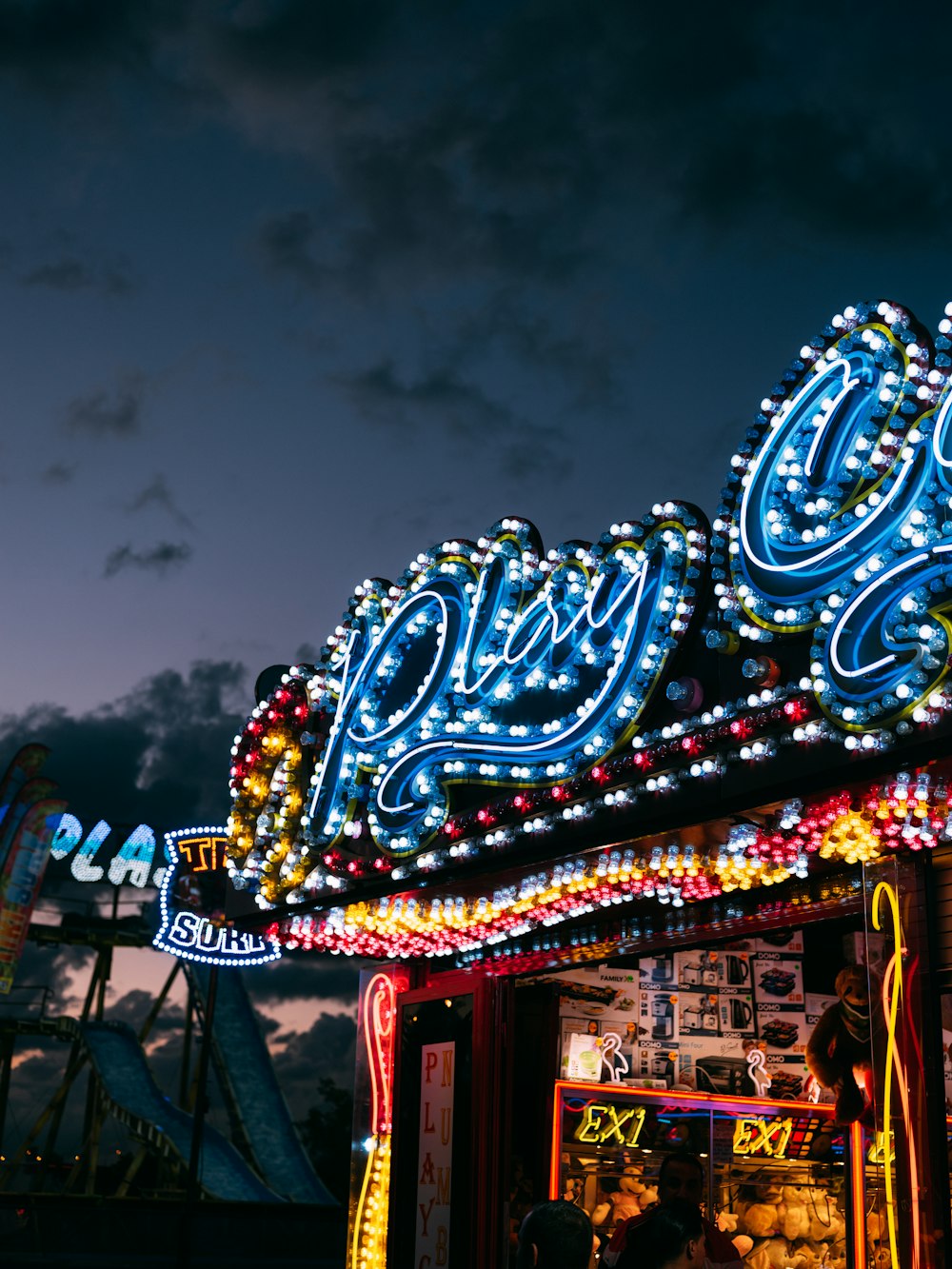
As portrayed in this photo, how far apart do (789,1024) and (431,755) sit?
441cm

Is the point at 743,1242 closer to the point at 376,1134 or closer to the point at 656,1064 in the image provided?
the point at 656,1064

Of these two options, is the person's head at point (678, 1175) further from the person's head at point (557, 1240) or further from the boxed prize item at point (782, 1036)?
the person's head at point (557, 1240)

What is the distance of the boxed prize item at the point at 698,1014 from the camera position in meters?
11.7

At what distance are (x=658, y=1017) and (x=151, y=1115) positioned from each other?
72.7 feet

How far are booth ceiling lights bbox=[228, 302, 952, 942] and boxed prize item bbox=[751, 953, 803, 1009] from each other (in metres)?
2.57

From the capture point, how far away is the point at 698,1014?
1177cm

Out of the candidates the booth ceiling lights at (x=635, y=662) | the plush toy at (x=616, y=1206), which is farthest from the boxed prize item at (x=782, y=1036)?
the booth ceiling lights at (x=635, y=662)

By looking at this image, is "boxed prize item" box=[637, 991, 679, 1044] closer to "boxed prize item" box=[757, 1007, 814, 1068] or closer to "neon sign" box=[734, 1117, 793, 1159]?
"boxed prize item" box=[757, 1007, 814, 1068]

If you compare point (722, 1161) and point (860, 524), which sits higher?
point (860, 524)

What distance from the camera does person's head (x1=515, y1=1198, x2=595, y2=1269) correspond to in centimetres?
464

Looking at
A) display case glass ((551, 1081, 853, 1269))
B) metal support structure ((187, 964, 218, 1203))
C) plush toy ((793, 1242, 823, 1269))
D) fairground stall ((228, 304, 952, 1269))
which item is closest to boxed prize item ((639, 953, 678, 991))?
fairground stall ((228, 304, 952, 1269))

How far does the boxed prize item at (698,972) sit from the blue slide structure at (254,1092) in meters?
21.9

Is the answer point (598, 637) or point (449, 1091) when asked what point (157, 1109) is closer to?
point (449, 1091)

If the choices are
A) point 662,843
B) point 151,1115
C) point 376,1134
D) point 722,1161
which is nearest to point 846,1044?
point 662,843
